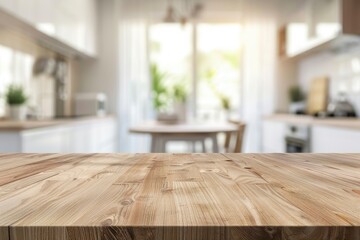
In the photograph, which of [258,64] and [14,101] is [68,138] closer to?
[14,101]

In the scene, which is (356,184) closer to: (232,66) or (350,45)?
(350,45)

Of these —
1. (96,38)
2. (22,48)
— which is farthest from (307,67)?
(22,48)

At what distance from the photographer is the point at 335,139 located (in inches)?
113

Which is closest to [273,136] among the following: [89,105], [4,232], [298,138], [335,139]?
[298,138]

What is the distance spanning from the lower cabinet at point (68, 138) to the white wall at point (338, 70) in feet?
8.29

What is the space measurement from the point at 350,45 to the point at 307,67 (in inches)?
47.3

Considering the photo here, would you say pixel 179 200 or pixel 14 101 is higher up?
pixel 14 101

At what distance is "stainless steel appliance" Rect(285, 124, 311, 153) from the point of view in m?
3.50

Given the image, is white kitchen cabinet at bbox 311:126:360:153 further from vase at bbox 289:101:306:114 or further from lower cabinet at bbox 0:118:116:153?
lower cabinet at bbox 0:118:116:153

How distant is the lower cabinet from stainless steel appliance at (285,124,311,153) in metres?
1.99

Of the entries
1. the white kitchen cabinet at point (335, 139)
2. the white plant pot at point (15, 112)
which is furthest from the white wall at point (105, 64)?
the white kitchen cabinet at point (335, 139)

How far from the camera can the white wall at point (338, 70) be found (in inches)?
144

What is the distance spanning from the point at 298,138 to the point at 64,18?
248 cm

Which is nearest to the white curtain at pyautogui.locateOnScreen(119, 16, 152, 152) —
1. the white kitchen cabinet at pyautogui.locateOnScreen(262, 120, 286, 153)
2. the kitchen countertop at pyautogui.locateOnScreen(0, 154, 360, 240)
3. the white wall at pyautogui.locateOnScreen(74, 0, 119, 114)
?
the white wall at pyautogui.locateOnScreen(74, 0, 119, 114)
